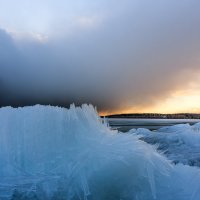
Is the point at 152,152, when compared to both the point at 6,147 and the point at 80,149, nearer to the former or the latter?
the point at 80,149

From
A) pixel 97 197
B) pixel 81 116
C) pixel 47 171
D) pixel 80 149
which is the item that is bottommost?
pixel 97 197

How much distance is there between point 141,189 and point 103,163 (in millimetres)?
584

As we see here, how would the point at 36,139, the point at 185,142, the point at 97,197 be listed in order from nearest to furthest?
the point at 97,197
the point at 36,139
the point at 185,142

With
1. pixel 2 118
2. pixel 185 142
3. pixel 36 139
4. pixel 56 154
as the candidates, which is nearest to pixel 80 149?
pixel 56 154

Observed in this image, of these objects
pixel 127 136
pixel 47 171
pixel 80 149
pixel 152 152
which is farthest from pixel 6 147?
pixel 152 152

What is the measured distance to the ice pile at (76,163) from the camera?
3615mm

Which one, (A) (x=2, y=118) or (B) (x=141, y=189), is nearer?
(B) (x=141, y=189)

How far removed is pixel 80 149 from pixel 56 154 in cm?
32

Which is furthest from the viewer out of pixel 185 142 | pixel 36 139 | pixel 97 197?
pixel 185 142

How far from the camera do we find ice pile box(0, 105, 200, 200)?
3.62 meters

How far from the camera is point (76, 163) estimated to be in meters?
3.67

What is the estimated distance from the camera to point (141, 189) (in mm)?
3717

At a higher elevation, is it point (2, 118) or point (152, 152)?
point (2, 118)

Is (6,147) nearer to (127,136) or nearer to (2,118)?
(2,118)
